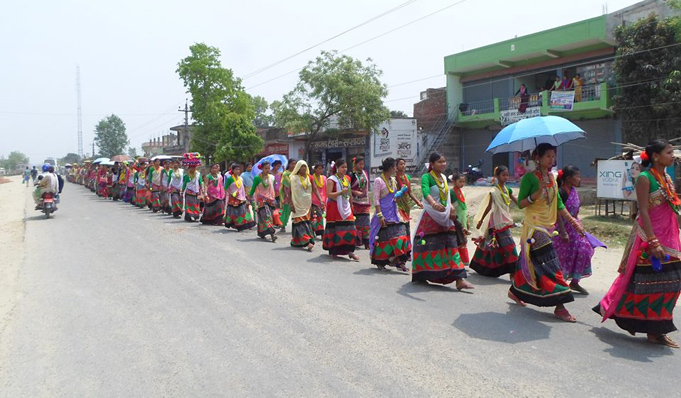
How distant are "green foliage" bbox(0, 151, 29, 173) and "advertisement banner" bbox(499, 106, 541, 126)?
14916cm

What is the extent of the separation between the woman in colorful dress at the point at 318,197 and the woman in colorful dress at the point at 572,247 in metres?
4.76

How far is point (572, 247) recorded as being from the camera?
6852mm

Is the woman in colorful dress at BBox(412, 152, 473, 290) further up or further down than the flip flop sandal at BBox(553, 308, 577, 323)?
further up

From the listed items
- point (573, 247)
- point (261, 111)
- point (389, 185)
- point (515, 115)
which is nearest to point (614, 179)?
point (573, 247)

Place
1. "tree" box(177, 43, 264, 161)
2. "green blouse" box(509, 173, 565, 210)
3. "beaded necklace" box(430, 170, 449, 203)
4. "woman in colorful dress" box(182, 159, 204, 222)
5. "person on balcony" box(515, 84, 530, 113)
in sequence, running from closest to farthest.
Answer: "green blouse" box(509, 173, 565, 210) < "beaded necklace" box(430, 170, 449, 203) < "woman in colorful dress" box(182, 159, 204, 222) < "person on balcony" box(515, 84, 530, 113) < "tree" box(177, 43, 264, 161)

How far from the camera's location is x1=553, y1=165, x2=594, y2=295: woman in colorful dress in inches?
266

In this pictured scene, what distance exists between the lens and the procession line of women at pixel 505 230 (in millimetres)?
4645

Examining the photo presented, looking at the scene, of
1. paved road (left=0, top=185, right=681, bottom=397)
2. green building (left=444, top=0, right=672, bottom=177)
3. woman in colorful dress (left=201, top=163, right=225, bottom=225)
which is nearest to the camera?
paved road (left=0, top=185, right=681, bottom=397)

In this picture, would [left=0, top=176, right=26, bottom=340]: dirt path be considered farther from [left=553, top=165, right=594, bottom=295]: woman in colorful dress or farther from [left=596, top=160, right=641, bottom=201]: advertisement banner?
[left=596, top=160, right=641, bottom=201]: advertisement banner

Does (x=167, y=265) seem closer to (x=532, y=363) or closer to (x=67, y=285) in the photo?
(x=67, y=285)

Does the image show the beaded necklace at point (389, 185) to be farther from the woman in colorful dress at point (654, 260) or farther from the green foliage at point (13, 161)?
the green foliage at point (13, 161)

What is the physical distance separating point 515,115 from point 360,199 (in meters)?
19.3

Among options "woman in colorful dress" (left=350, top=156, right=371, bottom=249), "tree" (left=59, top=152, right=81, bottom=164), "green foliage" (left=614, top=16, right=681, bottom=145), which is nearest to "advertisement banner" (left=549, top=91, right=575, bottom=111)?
"green foliage" (left=614, top=16, right=681, bottom=145)

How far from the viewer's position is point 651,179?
15.3 feet
